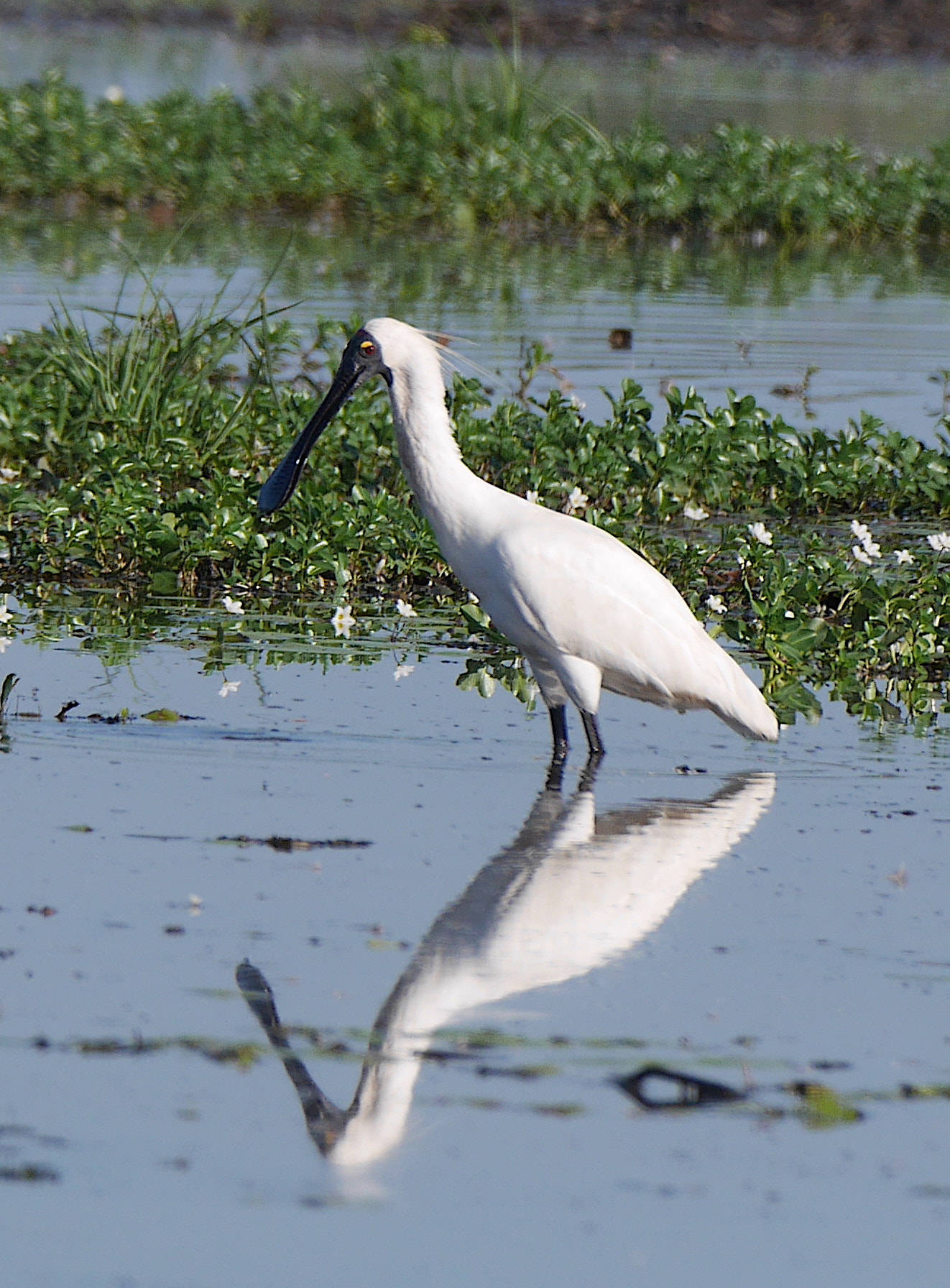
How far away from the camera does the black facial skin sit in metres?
6.87

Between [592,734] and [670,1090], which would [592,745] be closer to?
[592,734]

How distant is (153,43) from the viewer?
108 feet

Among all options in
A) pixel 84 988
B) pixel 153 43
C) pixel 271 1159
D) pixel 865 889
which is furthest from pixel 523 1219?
pixel 153 43

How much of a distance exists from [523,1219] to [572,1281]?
207mm

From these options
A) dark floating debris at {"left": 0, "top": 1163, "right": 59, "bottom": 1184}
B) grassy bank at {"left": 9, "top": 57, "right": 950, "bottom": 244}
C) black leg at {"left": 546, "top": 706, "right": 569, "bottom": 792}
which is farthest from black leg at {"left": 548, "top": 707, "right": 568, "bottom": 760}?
grassy bank at {"left": 9, "top": 57, "right": 950, "bottom": 244}

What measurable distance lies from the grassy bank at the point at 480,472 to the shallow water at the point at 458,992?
1.76 ft

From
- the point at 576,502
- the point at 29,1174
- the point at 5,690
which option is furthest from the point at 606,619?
the point at 29,1174

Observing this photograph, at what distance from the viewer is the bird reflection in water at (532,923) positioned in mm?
4316

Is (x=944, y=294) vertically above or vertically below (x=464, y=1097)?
above

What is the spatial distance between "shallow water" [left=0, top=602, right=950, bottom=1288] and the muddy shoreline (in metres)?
28.8

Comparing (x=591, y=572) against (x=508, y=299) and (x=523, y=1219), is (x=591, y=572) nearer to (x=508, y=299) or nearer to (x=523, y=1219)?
(x=523, y=1219)

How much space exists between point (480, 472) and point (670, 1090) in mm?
5586

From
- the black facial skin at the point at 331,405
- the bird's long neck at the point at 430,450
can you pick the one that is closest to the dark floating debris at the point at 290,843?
the bird's long neck at the point at 430,450

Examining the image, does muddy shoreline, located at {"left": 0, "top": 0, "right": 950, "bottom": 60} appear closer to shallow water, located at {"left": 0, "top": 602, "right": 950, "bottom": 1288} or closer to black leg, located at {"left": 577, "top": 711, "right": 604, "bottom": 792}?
black leg, located at {"left": 577, "top": 711, "right": 604, "bottom": 792}
